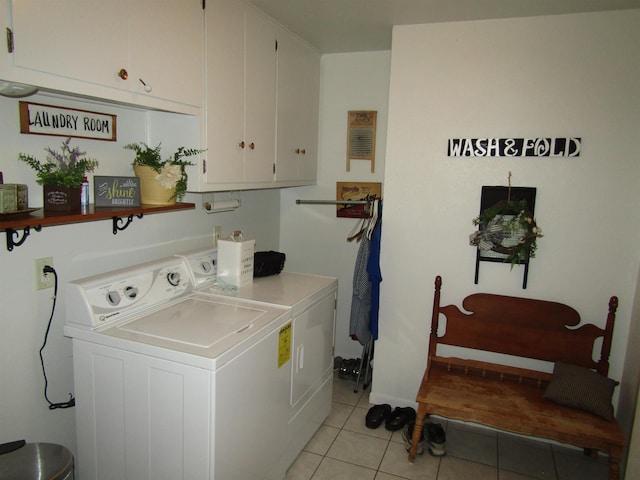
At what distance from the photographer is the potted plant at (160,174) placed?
2018 millimetres

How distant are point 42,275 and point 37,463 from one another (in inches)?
27.0

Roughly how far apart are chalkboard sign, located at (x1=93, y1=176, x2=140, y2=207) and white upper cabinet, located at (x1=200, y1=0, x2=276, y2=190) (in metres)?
0.33

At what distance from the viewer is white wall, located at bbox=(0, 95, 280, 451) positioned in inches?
65.3

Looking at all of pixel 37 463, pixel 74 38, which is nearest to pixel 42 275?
pixel 37 463

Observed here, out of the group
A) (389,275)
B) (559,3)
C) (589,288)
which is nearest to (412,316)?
(389,275)

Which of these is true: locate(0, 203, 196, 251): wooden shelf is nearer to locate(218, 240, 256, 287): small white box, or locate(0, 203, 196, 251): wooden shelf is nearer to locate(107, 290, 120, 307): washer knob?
locate(107, 290, 120, 307): washer knob

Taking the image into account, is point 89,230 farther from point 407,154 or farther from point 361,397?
point 361,397

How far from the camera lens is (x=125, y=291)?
1.93 m

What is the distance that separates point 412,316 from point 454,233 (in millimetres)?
609

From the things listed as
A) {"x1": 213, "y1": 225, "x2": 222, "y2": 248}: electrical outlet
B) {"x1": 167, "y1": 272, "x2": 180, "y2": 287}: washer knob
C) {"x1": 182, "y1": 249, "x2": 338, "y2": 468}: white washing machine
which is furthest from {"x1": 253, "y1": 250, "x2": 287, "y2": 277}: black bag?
{"x1": 167, "y1": 272, "x2": 180, "y2": 287}: washer knob

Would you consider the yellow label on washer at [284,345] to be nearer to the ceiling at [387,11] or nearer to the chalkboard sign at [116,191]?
the chalkboard sign at [116,191]

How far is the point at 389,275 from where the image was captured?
2.96m

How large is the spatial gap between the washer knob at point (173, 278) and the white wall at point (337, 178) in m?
1.56

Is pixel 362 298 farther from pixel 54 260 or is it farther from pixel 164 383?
pixel 54 260
